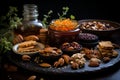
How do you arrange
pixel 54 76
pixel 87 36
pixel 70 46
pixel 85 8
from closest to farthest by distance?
pixel 54 76
pixel 70 46
pixel 87 36
pixel 85 8

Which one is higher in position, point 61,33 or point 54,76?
point 61,33

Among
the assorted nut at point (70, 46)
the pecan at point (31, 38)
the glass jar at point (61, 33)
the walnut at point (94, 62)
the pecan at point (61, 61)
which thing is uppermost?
the glass jar at point (61, 33)

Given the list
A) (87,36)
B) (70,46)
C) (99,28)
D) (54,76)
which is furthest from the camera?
(99,28)

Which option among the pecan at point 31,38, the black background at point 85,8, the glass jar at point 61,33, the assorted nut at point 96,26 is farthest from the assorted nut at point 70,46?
the black background at point 85,8

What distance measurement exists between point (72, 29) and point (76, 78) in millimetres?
317

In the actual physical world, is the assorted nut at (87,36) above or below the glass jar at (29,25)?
below

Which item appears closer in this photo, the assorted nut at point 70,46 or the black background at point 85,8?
the assorted nut at point 70,46

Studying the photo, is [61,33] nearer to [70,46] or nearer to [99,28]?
[70,46]

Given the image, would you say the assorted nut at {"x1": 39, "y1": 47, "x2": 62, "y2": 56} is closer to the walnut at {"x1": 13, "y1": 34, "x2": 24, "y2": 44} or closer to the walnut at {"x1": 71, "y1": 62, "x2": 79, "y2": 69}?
the walnut at {"x1": 71, "y1": 62, "x2": 79, "y2": 69}

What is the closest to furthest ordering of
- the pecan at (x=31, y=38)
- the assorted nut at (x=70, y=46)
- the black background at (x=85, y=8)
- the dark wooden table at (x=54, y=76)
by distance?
the dark wooden table at (x=54, y=76), the assorted nut at (x=70, y=46), the pecan at (x=31, y=38), the black background at (x=85, y=8)

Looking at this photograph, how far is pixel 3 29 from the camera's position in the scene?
1.29 metres

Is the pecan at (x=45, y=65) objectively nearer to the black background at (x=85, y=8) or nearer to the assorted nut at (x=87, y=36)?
the assorted nut at (x=87, y=36)

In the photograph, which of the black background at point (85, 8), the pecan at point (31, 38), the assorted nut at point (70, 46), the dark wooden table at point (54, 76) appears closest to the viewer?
the dark wooden table at point (54, 76)

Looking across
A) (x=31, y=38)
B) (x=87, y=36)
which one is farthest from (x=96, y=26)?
(x=31, y=38)
